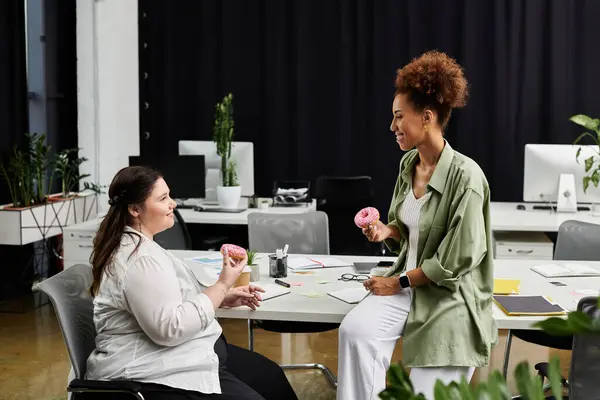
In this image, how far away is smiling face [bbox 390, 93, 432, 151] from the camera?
279cm

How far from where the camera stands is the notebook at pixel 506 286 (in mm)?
3082

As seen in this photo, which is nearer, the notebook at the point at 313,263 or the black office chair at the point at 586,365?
the black office chair at the point at 586,365

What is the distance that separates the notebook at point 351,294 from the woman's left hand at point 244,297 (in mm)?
315

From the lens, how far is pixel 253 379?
276 cm

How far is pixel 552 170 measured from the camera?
17.4 ft

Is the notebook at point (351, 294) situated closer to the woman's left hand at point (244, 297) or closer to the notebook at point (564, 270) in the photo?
the woman's left hand at point (244, 297)

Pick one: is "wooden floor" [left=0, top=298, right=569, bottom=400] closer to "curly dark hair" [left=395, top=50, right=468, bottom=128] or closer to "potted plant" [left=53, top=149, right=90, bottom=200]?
"potted plant" [left=53, top=149, right=90, bottom=200]

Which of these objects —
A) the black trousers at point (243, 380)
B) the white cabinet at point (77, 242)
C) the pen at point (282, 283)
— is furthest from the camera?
the white cabinet at point (77, 242)

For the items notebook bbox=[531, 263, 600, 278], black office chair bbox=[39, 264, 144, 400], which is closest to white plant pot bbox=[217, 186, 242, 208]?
notebook bbox=[531, 263, 600, 278]

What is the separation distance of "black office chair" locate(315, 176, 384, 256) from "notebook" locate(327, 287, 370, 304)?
7.66 ft

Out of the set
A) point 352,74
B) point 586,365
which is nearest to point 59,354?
point 586,365

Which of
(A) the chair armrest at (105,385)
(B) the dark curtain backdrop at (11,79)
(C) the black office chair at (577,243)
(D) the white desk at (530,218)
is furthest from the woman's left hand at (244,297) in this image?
(B) the dark curtain backdrop at (11,79)

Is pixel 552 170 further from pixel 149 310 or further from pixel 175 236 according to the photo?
pixel 149 310

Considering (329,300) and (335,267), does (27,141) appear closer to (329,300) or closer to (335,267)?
(335,267)
